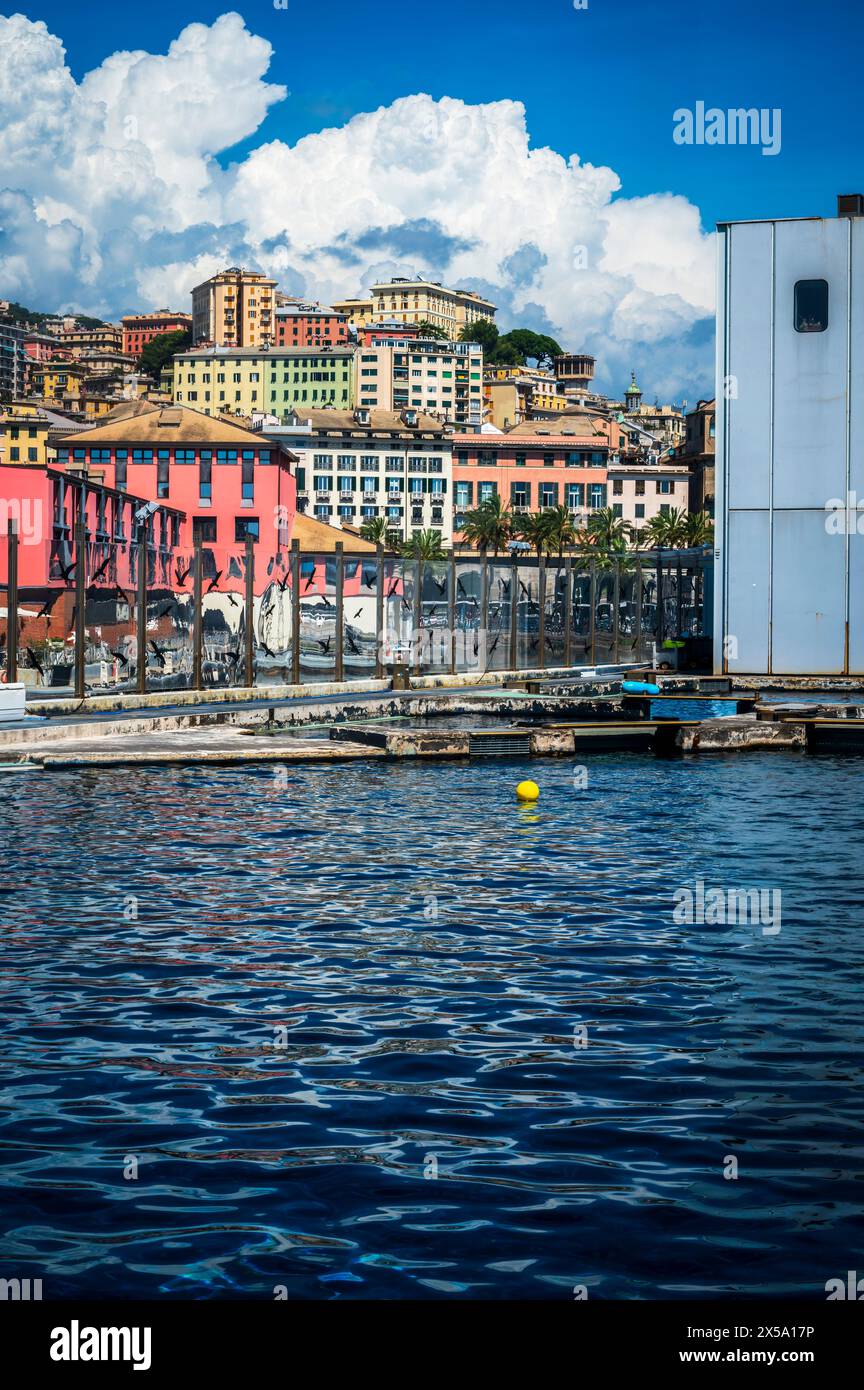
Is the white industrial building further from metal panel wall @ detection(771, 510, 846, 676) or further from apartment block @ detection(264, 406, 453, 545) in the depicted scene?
apartment block @ detection(264, 406, 453, 545)

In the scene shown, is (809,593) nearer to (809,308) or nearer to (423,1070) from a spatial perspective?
(809,308)

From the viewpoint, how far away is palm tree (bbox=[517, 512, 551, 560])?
13388 centimetres

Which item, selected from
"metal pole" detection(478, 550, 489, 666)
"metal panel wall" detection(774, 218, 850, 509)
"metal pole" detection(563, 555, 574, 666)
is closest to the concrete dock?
"metal pole" detection(478, 550, 489, 666)

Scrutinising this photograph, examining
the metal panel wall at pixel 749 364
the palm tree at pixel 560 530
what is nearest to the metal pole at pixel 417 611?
the metal panel wall at pixel 749 364

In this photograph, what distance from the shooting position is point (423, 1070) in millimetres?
7836

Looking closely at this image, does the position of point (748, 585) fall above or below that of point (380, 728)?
above

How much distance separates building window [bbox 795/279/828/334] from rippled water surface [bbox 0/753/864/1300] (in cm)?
2189

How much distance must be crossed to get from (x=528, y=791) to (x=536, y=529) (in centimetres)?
11653

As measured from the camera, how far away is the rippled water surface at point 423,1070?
5.63 meters

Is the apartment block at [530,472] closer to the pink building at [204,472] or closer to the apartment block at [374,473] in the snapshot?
the apartment block at [374,473]

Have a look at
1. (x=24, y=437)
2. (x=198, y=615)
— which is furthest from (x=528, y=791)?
(x=24, y=437)

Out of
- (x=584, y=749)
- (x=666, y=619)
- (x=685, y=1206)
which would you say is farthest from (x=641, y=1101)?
(x=666, y=619)

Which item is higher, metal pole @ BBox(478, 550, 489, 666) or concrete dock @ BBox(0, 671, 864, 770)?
metal pole @ BBox(478, 550, 489, 666)
